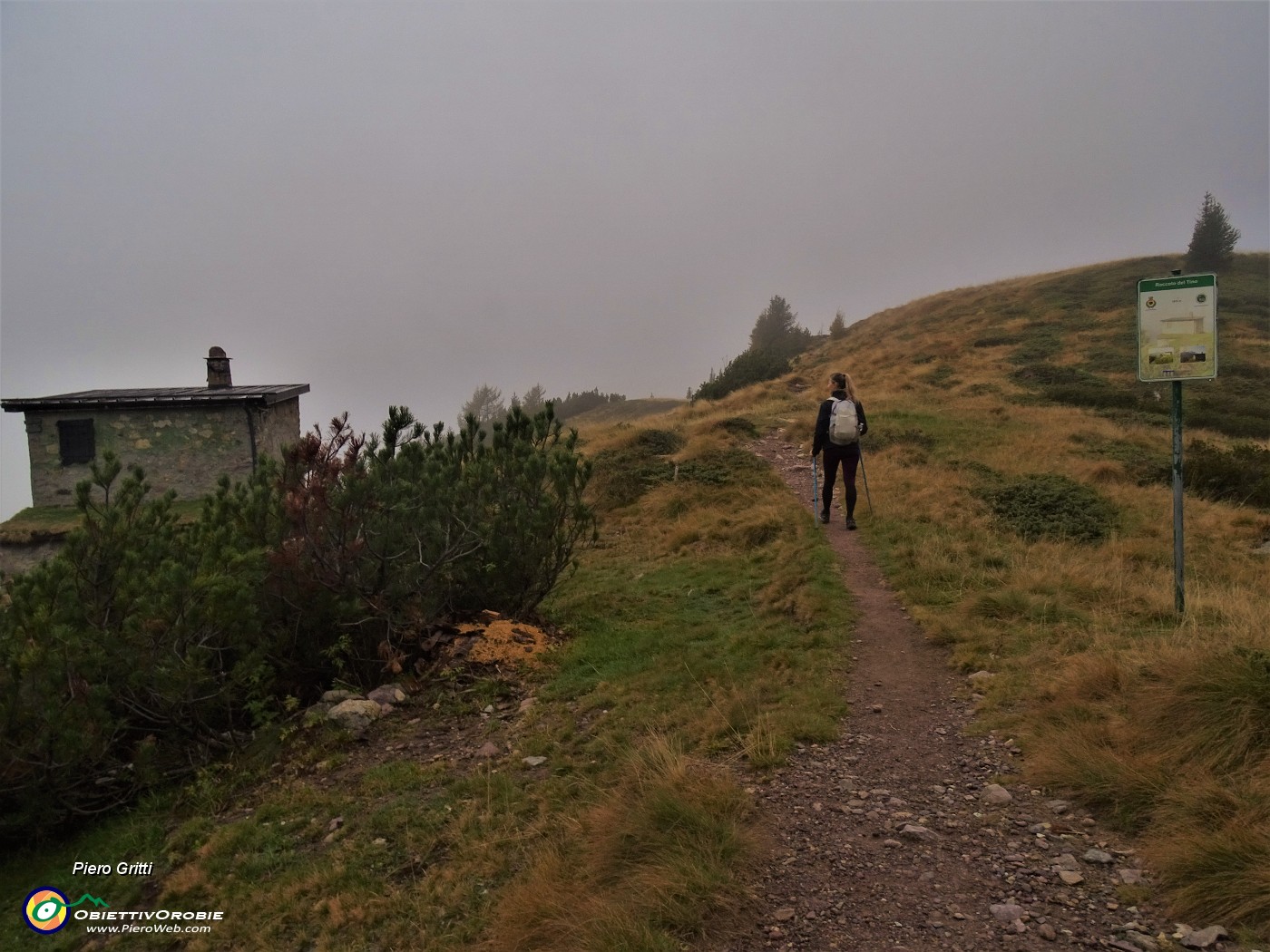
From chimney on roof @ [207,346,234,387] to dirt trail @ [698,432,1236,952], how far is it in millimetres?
20164

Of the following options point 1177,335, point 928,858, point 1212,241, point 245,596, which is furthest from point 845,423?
point 1212,241

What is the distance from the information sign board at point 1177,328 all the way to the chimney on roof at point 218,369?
68.3 feet

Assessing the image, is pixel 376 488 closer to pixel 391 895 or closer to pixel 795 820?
pixel 391 895

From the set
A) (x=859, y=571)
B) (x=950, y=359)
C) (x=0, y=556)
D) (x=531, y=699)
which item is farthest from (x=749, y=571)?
(x=950, y=359)

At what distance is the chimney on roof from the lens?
800 inches

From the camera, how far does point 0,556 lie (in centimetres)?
1611

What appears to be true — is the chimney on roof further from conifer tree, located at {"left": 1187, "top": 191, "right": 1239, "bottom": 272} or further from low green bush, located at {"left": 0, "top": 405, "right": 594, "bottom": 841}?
conifer tree, located at {"left": 1187, "top": 191, "right": 1239, "bottom": 272}

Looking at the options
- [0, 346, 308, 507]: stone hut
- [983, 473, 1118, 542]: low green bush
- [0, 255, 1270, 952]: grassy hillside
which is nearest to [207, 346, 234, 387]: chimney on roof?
[0, 346, 308, 507]: stone hut

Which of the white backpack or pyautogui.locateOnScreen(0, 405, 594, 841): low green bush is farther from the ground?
the white backpack

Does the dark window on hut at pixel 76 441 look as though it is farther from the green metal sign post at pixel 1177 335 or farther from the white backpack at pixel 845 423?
the green metal sign post at pixel 1177 335

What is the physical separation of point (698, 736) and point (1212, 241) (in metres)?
43.0

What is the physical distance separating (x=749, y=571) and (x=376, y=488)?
15.0 feet

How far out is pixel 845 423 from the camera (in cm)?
965

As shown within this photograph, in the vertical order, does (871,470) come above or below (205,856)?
above
